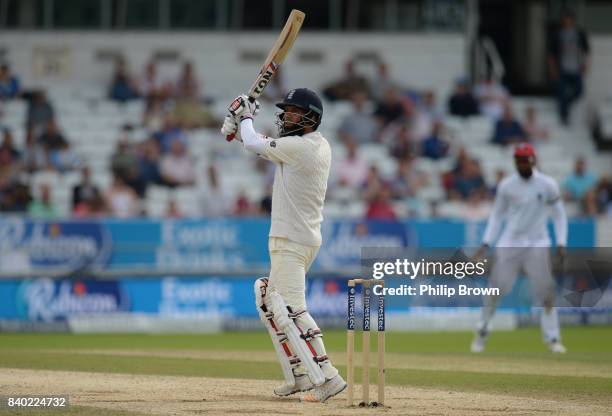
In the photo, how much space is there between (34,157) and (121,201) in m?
2.27

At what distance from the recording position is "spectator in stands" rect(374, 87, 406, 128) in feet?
72.8

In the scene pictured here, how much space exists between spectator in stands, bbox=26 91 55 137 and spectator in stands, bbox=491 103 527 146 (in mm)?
7383

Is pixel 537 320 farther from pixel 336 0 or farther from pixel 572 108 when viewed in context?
pixel 336 0

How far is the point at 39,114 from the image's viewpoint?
21625mm

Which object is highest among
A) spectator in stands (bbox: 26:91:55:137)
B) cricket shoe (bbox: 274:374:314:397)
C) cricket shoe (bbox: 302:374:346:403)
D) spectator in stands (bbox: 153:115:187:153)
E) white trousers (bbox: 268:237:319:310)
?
spectator in stands (bbox: 26:91:55:137)

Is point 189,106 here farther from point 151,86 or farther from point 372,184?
point 372,184

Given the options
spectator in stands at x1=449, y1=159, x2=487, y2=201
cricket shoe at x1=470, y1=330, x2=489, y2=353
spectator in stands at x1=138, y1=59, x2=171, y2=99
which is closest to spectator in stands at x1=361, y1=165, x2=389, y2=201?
spectator in stands at x1=449, y1=159, x2=487, y2=201

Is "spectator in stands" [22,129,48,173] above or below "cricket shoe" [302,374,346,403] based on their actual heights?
above

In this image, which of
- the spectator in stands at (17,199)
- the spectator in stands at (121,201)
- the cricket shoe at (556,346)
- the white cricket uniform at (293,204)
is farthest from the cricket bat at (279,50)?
the spectator in stands at (17,199)

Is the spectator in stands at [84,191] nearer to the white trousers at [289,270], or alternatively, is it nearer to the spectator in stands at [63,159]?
the spectator in stands at [63,159]

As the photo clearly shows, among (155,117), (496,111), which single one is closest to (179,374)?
(155,117)

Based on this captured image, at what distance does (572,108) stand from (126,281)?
1000 centimetres

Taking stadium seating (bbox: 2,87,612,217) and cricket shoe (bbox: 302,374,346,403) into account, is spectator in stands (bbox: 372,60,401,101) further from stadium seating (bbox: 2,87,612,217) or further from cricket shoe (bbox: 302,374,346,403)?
cricket shoe (bbox: 302,374,346,403)

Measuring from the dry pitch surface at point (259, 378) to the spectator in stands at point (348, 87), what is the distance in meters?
8.08
